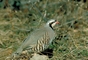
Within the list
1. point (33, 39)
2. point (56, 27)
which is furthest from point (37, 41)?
point (56, 27)

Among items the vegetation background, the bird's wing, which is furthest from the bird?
the vegetation background

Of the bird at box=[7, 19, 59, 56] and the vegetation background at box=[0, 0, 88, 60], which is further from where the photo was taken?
the vegetation background at box=[0, 0, 88, 60]

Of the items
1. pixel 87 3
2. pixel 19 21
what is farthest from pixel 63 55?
pixel 87 3

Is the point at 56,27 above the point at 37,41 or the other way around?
above

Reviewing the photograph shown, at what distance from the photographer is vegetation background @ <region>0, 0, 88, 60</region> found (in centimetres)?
543

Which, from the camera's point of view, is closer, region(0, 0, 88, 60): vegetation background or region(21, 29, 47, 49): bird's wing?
region(21, 29, 47, 49): bird's wing

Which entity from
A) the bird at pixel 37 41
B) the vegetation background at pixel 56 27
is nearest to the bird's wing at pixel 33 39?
the bird at pixel 37 41

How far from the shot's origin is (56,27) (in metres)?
6.31

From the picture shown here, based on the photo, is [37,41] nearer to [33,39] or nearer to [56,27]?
[33,39]

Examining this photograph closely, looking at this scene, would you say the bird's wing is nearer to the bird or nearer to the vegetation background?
the bird

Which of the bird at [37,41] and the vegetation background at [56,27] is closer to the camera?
the bird at [37,41]

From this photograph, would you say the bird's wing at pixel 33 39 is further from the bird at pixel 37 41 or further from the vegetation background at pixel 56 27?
the vegetation background at pixel 56 27

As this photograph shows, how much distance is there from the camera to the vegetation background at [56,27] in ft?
17.8

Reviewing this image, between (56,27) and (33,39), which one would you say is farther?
Answer: (56,27)
